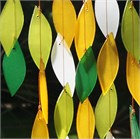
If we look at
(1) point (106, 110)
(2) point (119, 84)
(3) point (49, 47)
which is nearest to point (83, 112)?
(1) point (106, 110)

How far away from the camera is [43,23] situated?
2.41ft

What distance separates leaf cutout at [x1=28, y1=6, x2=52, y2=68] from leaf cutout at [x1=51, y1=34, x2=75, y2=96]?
0.02 metres

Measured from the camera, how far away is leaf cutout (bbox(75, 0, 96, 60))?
0.74 metres

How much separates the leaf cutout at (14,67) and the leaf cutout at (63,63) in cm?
8

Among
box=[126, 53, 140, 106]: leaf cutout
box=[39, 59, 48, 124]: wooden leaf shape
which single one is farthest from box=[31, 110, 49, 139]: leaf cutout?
box=[126, 53, 140, 106]: leaf cutout

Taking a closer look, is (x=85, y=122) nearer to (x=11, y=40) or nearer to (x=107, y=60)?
(x=107, y=60)

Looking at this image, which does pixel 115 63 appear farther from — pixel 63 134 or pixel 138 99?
pixel 63 134

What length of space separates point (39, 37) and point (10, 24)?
74 mm

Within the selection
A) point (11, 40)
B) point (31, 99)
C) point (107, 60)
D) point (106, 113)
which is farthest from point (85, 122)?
point (31, 99)

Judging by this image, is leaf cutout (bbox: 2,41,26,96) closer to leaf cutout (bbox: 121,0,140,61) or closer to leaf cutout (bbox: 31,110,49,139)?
leaf cutout (bbox: 31,110,49,139)

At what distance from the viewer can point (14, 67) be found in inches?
28.6

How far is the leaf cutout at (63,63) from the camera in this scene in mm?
738

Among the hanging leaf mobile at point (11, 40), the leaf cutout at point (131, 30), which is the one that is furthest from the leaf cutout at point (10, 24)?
the leaf cutout at point (131, 30)

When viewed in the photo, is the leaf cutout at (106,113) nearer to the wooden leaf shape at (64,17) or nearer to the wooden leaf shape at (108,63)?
the wooden leaf shape at (108,63)
